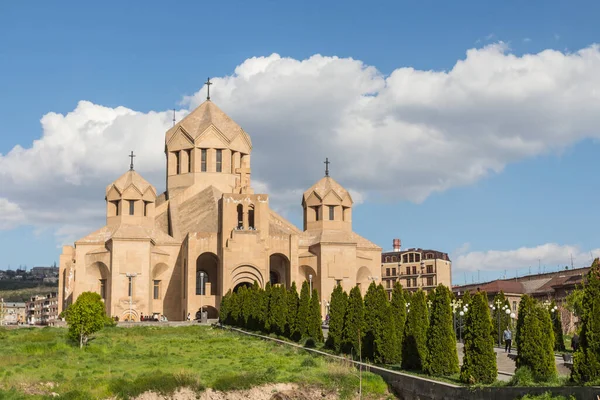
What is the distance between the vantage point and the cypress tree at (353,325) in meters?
30.0

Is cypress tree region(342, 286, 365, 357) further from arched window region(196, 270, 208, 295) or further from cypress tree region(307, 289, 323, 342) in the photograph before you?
arched window region(196, 270, 208, 295)

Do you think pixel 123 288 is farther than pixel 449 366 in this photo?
Yes

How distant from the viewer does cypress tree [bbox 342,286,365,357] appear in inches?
1182

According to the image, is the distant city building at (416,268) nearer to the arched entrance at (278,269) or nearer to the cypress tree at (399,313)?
the arched entrance at (278,269)

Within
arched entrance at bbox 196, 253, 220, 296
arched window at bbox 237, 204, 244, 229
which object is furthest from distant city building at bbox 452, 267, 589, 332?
arched entrance at bbox 196, 253, 220, 296

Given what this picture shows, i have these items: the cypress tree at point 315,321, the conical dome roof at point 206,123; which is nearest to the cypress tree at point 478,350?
the cypress tree at point 315,321

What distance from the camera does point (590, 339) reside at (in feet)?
61.4

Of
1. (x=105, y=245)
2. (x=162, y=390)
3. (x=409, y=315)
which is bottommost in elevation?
(x=162, y=390)

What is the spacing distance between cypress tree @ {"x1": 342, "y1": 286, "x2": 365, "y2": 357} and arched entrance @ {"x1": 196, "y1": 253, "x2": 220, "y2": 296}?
26.8 metres

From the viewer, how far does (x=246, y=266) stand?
5534 cm

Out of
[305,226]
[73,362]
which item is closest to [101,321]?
[73,362]

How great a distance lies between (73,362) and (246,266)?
2477 cm

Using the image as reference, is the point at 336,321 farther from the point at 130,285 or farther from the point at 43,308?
the point at 43,308

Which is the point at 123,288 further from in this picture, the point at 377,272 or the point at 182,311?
A: the point at 377,272
